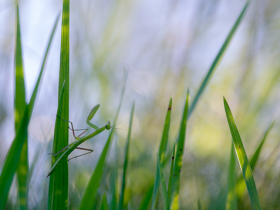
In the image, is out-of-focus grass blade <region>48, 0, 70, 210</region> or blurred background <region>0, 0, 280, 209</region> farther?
blurred background <region>0, 0, 280, 209</region>

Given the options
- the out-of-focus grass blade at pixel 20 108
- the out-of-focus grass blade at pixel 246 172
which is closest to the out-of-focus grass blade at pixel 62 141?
the out-of-focus grass blade at pixel 20 108

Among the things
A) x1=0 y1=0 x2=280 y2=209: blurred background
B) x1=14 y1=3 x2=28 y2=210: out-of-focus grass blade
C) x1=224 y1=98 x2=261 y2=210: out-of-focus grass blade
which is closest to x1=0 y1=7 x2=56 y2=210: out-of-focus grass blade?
x1=14 y1=3 x2=28 y2=210: out-of-focus grass blade

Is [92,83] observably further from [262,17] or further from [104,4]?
[262,17]

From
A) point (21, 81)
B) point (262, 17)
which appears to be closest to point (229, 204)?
point (21, 81)

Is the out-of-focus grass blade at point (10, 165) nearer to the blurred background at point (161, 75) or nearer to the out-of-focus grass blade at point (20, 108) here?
the out-of-focus grass blade at point (20, 108)

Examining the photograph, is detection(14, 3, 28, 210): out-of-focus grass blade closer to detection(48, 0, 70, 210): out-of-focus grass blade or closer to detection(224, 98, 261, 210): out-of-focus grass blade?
detection(48, 0, 70, 210): out-of-focus grass blade

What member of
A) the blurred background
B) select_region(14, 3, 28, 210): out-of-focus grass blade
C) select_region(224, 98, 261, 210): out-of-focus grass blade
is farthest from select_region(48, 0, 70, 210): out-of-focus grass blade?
the blurred background
